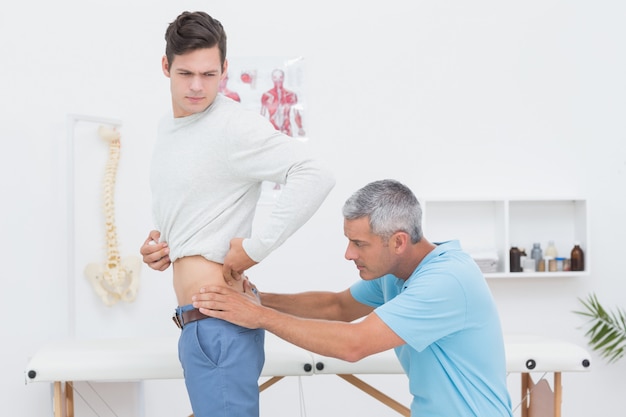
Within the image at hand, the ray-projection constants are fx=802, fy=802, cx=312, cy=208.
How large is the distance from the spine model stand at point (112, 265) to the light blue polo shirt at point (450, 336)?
5.41ft

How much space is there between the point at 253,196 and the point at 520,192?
80.0 inches

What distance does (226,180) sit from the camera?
169 centimetres

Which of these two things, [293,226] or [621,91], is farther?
[621,91]

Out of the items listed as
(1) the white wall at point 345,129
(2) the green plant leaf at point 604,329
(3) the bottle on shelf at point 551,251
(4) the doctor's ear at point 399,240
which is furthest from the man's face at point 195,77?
(2) the green plant leaf at point 604,329

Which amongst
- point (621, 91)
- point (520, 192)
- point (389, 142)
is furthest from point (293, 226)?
point (621, 91)

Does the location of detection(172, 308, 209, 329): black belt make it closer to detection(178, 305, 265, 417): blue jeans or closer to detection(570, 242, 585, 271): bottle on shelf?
detection(178, 305, 265, 417): blue jeans

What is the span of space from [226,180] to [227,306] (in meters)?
0.26

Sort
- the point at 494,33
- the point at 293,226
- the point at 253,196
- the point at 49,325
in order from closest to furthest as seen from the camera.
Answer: the point at 293,226 < the point at 253,196 < the point at 49,325 < the point at 494,33

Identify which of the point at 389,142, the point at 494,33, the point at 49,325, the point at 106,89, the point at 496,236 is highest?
the point at 494,33

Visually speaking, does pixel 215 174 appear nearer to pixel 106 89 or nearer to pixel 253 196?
pixel 253 196

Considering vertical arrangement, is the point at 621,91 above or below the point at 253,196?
above

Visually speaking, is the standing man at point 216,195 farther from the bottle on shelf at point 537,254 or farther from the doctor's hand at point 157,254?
the bottle on shelf at point 537,254

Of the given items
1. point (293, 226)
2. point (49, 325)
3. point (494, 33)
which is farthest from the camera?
point (494, 33)

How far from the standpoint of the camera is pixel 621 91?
3535mm
